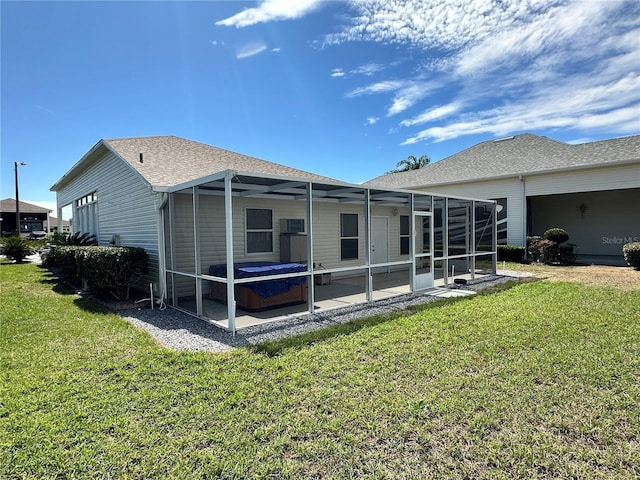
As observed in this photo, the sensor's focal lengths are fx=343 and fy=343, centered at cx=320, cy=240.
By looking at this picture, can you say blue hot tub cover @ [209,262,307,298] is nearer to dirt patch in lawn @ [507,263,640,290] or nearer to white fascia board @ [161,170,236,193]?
white fascia board @ [161,170,236,193]

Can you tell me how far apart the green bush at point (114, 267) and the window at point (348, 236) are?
618cm

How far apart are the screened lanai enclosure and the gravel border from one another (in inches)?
11.3

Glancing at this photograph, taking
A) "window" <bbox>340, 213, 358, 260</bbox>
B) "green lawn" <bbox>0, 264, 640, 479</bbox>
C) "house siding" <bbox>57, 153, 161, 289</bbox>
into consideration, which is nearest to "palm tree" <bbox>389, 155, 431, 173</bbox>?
"window" <bbox>340, 213, 358, 260</bbox>

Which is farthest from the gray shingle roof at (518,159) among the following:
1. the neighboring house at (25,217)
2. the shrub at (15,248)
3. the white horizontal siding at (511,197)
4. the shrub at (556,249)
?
the neighboring house at (25,217)

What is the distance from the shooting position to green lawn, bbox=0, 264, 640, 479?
243 cm

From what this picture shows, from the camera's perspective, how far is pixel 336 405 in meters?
3.21

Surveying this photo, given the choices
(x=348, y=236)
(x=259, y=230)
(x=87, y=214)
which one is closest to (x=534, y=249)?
(x=348, y=236)

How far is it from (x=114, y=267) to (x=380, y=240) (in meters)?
8.64

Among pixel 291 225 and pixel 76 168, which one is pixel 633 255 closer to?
pixel 291 225

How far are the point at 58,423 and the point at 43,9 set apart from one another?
12332mm

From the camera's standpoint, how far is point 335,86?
14.5 m

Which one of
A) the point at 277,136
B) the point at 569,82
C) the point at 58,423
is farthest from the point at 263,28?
the point at 569,82

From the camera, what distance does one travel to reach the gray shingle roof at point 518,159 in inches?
583

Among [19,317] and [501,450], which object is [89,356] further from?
[501,450]
